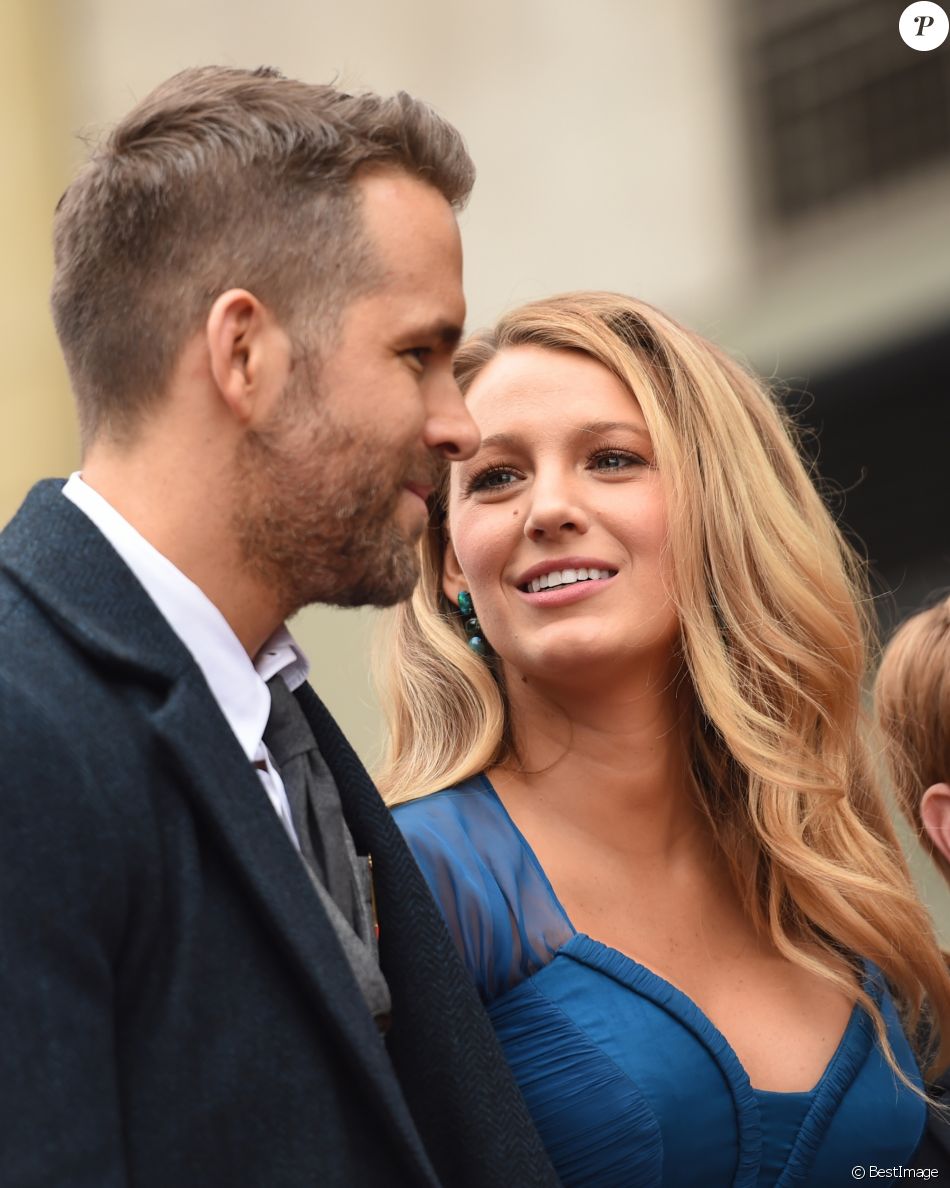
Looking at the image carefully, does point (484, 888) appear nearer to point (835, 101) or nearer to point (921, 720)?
point (921, 720)

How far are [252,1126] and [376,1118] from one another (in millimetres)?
153

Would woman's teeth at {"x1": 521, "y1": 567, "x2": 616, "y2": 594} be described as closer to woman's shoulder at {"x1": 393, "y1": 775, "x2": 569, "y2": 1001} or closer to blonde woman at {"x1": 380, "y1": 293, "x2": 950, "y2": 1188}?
blonde woman at {"x1": 380, "y1": 293, "x2": 950, "y2": 1188}

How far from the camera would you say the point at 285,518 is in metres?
2.15

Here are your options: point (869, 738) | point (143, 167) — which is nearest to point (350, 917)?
point (143, 167)

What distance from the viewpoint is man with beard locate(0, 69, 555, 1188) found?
1.80m

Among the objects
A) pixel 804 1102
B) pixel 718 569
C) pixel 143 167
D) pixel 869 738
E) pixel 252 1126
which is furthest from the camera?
pixel 869 738

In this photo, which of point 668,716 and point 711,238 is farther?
point 711,238

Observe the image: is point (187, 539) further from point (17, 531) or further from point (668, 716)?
point (668, 716)

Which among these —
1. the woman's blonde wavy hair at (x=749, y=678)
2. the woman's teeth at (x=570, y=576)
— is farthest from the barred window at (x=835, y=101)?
the woman's teeth at (x=570, y=576)

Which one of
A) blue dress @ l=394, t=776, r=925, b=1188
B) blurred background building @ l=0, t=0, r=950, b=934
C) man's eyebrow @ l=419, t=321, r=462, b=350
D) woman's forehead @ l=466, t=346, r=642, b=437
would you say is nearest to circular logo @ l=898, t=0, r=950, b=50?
blurred background building @ l=0, t=0, r=950, b=934

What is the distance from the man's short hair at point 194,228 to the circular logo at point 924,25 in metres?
5.56

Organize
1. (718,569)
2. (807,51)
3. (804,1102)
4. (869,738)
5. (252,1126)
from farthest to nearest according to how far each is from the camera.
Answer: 1. (807,51)
2. (869,738)
3. (718,569)
4. (804,1102)
5. (252,1126)

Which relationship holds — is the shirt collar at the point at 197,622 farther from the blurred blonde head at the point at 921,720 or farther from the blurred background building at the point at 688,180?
the blurred background building at the point at 688,180

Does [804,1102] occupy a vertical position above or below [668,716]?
below
